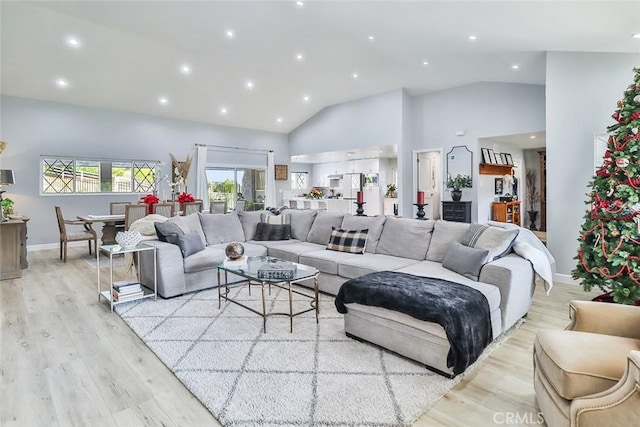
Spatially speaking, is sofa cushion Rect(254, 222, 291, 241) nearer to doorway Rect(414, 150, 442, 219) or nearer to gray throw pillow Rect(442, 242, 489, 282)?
gray throw pillow Rect(442, 242, 489, 282)

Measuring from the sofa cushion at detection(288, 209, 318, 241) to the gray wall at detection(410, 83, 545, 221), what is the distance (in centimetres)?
364

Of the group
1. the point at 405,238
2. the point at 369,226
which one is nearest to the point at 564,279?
the point at 405,238

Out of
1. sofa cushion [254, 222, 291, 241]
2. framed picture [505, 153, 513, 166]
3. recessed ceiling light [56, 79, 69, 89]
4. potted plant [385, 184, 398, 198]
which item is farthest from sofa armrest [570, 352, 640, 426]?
potted plant [385, 184, 398, 198]

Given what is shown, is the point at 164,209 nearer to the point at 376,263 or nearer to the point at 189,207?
the point at 189,207

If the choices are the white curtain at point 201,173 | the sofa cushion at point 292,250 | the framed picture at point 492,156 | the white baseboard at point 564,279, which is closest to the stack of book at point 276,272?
the sofa cushion at point 292,250

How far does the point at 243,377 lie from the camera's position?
2.29m

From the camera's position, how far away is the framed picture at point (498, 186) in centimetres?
864

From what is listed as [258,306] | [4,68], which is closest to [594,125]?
[258,306]

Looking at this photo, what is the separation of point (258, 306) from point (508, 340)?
2370 millimetres

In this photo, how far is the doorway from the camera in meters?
8.46

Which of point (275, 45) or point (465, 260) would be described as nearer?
point (465, 260)

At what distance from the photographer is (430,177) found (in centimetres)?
853

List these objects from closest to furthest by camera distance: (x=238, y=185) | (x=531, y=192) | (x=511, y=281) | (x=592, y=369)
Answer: (x=592, y=369)
(x=511, y=281)
(x=531, y=192)
(x=238, y=185)

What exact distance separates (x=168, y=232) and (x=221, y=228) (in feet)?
3.51
